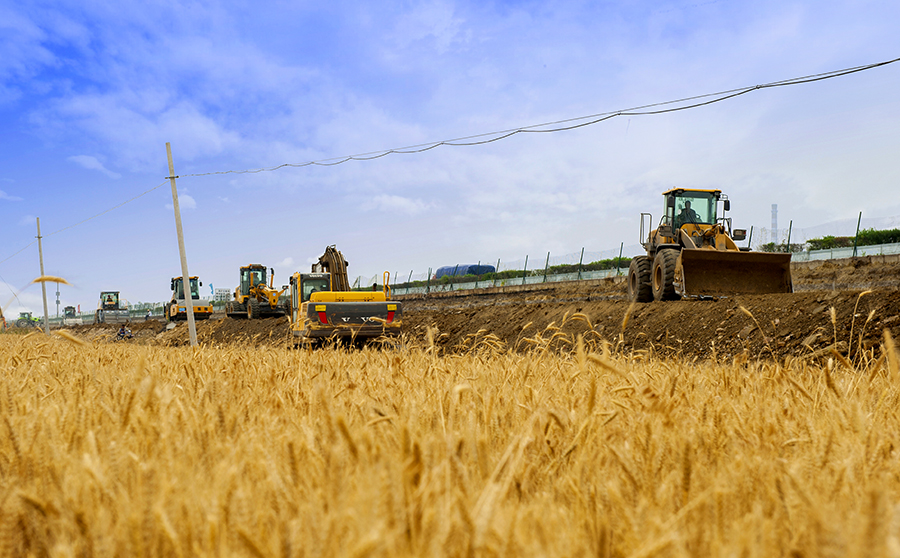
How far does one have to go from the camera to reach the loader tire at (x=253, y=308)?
28359 mm

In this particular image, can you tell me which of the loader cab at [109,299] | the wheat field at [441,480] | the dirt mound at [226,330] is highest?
the loader cab at [109,299]

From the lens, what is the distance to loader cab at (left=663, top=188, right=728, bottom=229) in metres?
15.4

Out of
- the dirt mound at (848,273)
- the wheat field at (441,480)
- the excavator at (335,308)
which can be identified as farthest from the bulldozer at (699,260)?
the wheat field at (441,480)

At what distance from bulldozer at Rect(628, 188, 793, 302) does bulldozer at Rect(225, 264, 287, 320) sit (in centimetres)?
1833

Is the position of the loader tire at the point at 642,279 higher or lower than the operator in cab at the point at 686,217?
lower

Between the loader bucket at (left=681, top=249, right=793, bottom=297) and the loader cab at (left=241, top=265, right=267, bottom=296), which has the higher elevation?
the loader cab at (left=241, top=265, right=267, bottom=296)

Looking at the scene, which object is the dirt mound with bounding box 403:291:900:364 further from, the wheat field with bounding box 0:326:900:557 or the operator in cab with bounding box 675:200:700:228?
the wheat field with bounding box 0:326:900:557

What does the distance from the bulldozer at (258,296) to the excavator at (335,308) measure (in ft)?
36.7

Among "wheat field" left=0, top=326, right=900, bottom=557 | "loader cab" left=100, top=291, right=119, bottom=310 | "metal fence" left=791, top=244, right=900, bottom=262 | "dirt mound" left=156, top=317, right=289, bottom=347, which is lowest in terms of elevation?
"dirt mound" left=156, top=317, right=289, bottom=347

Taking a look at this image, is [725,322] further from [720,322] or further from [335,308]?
[335,308]

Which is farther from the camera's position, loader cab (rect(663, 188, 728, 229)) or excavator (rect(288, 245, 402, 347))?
loader cab (rect(663, 188, 728, 229))

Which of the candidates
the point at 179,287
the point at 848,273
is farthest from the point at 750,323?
the point at 179,287

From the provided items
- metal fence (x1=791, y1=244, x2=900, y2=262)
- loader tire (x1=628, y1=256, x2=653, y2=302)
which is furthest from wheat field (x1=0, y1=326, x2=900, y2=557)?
metal fence (x1=791, y1=244, x2=900, y2=262)

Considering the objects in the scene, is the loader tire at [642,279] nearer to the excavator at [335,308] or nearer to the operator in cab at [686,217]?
the operator in cab at [686,217]
